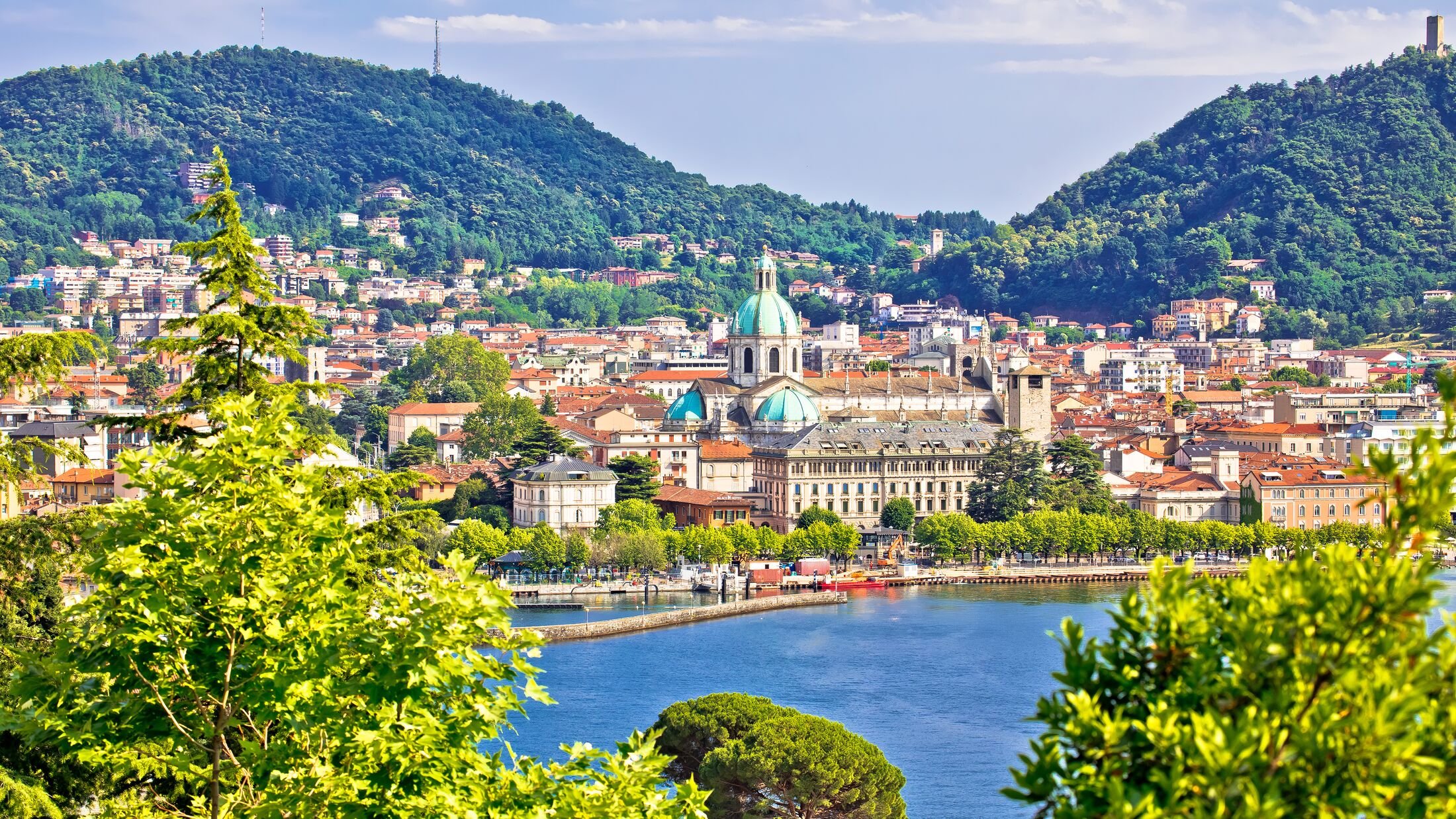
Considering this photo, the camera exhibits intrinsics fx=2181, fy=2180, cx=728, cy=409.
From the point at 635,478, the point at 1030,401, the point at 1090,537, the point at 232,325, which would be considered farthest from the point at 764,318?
the point at 232,325

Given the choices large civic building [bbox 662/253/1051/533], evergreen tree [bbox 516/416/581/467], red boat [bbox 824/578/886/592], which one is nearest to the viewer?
red boat [bbox 824/578/886/592]

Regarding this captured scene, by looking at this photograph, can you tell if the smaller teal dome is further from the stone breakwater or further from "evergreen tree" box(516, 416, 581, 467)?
the stone breakwater

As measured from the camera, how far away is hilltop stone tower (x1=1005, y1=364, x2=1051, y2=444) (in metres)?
46.4

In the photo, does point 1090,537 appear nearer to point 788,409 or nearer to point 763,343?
point 788,409

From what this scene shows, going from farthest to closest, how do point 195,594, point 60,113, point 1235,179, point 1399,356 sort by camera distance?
point 60,113
point 1235,179
point 1399,356
point 195,594

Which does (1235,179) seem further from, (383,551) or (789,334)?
(383,551)

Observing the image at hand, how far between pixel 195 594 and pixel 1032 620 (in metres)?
24.6

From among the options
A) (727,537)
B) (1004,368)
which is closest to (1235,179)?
(1004,368)

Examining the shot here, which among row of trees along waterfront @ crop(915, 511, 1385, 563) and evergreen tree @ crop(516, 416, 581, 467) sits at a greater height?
evergreen tree @ crop(516, 416, 581, 467)

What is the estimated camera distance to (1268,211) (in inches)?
3696

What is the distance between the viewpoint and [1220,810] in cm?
355

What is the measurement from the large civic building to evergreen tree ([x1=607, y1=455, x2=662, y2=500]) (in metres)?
2.62

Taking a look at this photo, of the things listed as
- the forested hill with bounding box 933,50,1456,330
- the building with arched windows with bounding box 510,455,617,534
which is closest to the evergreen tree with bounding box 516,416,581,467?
the building with arched windows with bounding box 510,455,617,534

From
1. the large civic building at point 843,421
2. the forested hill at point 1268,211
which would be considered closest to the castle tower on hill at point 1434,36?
the forested hill at point 1268,211
